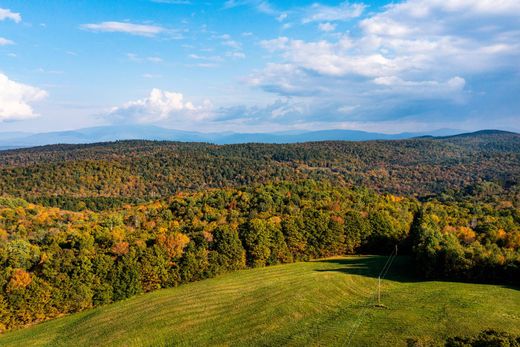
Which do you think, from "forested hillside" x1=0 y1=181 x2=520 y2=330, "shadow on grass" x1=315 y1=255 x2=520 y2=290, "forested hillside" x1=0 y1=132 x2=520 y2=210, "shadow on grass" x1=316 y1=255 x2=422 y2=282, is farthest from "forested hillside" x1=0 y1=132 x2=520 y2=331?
"forested hillside" x1=0 y1=132 x2=520 y2=210

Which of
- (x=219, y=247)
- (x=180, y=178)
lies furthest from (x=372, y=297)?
(x=180, y=178)

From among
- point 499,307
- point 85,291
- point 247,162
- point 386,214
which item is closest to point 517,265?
point 499,307

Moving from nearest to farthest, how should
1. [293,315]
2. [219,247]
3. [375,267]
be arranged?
1. [293,315]
2. [375,267]
3. [219,247]

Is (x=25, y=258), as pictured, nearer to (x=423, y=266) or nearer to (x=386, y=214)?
(x=423, y=266)

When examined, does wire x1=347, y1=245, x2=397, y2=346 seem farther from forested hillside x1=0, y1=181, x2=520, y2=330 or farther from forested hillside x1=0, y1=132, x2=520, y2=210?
forested hillside x1=0, y1=132, x2=520, y2=210

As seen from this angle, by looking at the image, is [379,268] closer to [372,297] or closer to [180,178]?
[372,297]

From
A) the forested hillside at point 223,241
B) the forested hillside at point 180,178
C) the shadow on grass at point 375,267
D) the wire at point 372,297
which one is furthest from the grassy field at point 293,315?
the forested hillside at point 180,178
